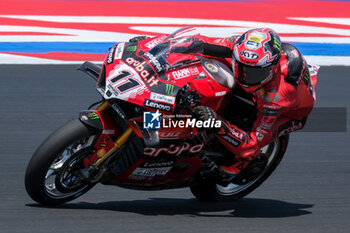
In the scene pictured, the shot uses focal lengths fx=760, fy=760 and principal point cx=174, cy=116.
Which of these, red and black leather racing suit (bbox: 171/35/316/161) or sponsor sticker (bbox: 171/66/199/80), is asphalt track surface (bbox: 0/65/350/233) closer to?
red and black leather racing suit (bbox: 171/35/316/161)

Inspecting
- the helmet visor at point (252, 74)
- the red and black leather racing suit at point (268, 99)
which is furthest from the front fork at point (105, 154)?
the helmet visor at point (252, 74)

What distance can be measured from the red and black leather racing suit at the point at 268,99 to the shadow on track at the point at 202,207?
0.47m

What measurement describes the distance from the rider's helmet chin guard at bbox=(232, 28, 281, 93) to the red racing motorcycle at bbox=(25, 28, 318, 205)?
0.16 metres

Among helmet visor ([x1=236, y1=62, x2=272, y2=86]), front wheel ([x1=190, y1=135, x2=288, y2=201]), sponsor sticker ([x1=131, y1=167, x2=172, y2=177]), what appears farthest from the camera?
front wheel ([x1=190, y1=135, x2=288, y2=201])

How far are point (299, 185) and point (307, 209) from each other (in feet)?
2.26

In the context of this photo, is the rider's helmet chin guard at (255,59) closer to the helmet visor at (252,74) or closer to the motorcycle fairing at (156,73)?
the helmet visor at (252,74)

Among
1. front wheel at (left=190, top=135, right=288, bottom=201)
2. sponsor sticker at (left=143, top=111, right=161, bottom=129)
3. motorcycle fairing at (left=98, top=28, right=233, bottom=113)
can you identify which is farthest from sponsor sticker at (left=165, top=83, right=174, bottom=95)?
front wheel at (left=190, top=135, right=288, bottom=201)

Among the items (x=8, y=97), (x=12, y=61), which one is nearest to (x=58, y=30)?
(x=12, y=61)

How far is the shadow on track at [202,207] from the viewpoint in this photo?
17.5ft

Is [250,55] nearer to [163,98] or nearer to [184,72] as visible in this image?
[184,72]

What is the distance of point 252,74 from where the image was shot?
494 centimetres

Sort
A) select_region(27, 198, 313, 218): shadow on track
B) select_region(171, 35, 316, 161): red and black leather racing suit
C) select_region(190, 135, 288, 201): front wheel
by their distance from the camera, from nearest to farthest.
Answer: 1. select_region(171, 35, 316, 161): red and black leather racing suit
2. select_region(27, 198, 313, 218): shadow on track
3. select_region(190, 135, 288, 201): front wheel

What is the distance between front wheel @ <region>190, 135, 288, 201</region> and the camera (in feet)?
18.9

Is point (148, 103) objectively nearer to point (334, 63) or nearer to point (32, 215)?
point (32, 215)
